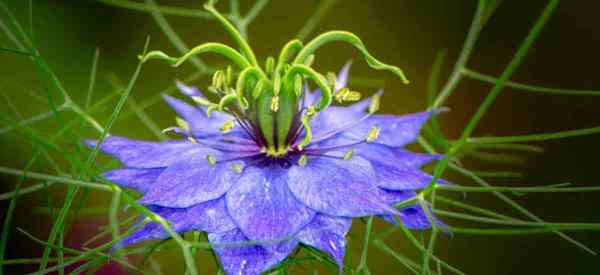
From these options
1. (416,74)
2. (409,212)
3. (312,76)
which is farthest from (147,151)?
(416,74)

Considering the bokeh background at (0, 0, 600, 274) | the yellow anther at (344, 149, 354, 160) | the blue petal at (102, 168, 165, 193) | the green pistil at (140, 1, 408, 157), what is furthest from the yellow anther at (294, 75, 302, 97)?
the bokeh background at (0, 0, 600, 274)

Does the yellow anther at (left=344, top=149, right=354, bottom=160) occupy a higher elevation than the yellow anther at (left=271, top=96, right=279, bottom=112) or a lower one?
lower

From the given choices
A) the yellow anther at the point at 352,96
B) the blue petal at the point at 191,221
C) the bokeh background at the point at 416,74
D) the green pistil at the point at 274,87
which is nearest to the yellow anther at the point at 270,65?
the green pistil at the point at 274,87

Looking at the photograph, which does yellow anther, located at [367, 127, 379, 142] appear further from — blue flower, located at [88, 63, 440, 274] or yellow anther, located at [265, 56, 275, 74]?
yellow anther, located at [265, 56, 275, 74]

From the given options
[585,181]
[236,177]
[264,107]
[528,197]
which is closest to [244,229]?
[236,177]

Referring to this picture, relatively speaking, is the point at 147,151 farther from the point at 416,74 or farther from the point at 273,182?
the point at 416,74

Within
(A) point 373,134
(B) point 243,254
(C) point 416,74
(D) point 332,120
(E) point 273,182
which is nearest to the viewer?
(B) point 243,254

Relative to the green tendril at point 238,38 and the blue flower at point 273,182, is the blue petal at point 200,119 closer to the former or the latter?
the blue flower at point 273,182
